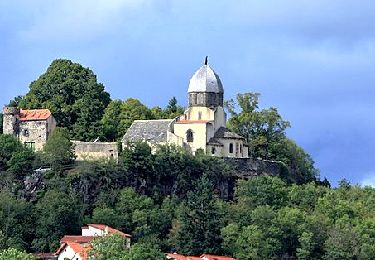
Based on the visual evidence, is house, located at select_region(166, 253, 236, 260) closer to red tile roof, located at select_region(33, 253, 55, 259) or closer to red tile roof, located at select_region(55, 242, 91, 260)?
red tile roof, located at select_region(55, 242, 91, 260)

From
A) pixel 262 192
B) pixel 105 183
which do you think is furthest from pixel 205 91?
pixel 105 183

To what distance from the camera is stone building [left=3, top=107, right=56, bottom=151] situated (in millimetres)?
97312

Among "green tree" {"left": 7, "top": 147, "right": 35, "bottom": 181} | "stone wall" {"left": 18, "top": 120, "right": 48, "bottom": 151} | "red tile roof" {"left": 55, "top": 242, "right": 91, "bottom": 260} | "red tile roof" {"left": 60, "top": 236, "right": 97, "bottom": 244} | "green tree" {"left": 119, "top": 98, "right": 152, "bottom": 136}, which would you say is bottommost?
"red tile roof" {"left": 55, "top": 242, "right": 91, "bottom": 260}

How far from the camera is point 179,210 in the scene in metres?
Answer: 92.5

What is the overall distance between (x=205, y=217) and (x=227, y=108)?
15.5 meters

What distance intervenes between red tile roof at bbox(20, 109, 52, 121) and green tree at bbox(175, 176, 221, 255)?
36.0ft

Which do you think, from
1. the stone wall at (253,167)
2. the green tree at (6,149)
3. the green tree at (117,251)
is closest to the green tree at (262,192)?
the stone wall at (253,167)

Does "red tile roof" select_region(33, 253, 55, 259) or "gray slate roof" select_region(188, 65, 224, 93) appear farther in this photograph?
"gray slate roof" select_region(188, 65, 224, 93)

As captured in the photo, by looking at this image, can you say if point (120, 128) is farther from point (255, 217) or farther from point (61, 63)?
point (255, 217)

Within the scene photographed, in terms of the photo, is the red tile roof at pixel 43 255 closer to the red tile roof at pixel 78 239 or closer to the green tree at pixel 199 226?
the red tile roof at pixel 78 239

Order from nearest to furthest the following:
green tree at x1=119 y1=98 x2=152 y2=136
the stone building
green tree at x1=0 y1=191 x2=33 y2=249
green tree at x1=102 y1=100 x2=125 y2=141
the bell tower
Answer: green tree at x1=0 y1=191 x2=33 y2=249 < the stone building < the bell tower < green tree at x1=102 y1=100 x2=125 y2=141 < green tree at x1=119 y1=98 x2=152 y2=136

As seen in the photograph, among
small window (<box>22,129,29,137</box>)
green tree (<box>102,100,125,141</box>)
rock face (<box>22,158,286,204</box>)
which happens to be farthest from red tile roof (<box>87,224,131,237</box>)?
green tree (<box>102,100,125,141</box>)

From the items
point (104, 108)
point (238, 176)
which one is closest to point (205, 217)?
point (238, 176)

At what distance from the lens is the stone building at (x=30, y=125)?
97312 mm
